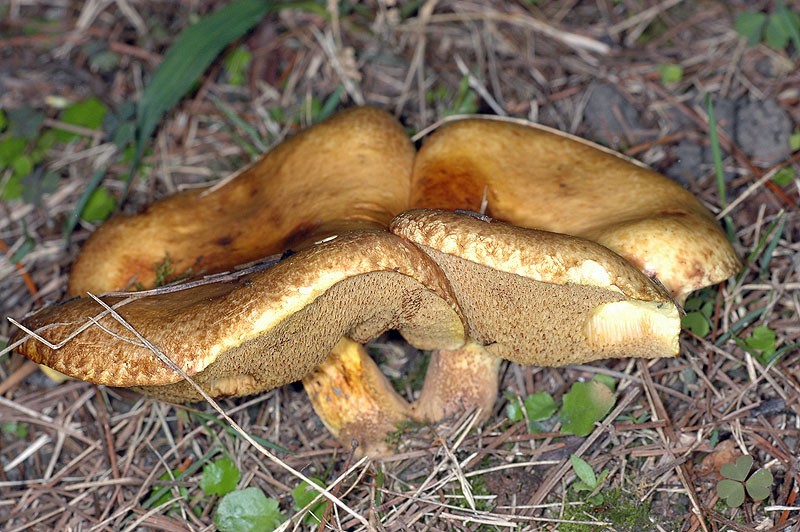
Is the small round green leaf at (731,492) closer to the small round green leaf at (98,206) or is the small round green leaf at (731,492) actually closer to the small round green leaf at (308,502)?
the small round green leaf at (308,502)

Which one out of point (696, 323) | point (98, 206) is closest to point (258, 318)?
point (696, 323)

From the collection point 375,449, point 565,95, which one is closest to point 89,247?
point 375,449

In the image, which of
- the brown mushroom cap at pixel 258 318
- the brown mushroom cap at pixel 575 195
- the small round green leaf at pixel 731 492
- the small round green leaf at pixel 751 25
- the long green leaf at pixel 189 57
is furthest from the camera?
the small round green leaf at pixel 751 25

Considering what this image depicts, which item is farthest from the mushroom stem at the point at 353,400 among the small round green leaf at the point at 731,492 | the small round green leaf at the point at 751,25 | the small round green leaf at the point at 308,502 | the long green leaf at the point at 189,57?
the small round green leaf at the point at 751,25

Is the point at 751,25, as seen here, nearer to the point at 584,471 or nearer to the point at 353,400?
the point at 584,471

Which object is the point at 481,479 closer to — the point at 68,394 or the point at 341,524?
the point at 341,524

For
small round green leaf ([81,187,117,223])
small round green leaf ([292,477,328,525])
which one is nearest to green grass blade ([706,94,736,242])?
small round green leaf ([292,477,328,525])

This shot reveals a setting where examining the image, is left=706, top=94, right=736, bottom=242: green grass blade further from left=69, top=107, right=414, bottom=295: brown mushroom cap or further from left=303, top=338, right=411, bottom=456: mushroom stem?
left=303, top=338, right=411, bottom=456: mushroom stem

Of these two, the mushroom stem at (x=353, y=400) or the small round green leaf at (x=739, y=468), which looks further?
the mushroom stem at (x=353, y=400)

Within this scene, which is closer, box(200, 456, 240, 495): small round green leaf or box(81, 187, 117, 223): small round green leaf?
box(200, 456, 240, 495): small round green leaf
